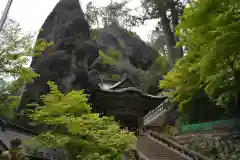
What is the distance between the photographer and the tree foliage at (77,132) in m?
8.68

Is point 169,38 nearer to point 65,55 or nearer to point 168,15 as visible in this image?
point 168,15

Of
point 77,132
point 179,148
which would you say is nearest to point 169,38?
point 179,148

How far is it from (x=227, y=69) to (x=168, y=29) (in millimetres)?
11808

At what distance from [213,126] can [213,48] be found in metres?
5.82

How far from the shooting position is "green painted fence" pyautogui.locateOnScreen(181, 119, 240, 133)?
12.9 metres

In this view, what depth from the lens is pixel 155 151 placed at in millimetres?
14586

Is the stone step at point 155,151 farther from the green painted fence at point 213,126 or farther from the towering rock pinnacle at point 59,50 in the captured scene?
the towering rock pinnacle at point 59,50

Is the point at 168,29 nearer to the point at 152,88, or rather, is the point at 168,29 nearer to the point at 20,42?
the point at 152,88

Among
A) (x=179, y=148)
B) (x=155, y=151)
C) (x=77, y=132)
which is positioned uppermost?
(x=77, y=132)

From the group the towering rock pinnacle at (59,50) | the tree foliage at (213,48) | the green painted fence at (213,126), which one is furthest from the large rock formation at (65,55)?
the green painted fence at (213,126)

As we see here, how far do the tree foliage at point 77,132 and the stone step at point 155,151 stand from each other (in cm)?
447

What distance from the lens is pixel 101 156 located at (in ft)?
28.1

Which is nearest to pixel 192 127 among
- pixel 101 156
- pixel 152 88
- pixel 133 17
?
pixel 101 156

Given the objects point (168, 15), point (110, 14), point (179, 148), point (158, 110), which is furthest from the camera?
point (110, 14)
